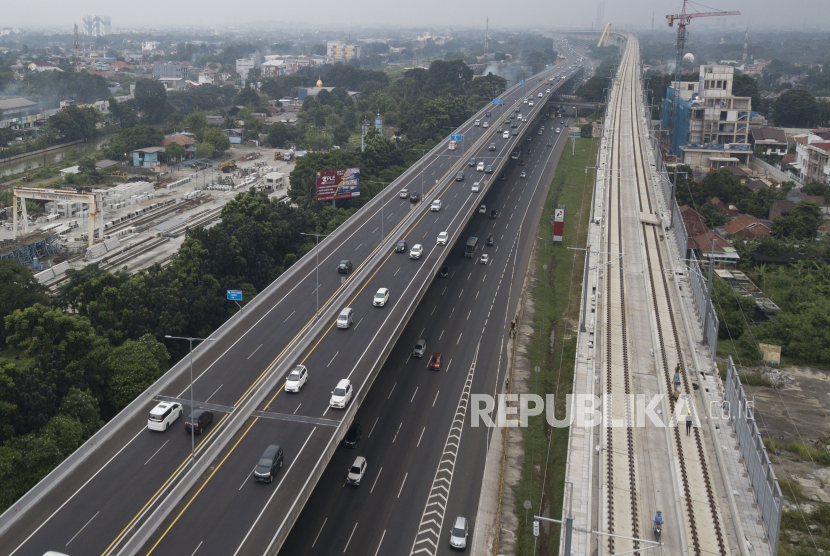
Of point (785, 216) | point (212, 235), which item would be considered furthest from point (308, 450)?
point (785, 216)

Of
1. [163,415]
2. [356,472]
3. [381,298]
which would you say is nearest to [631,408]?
[356,472]

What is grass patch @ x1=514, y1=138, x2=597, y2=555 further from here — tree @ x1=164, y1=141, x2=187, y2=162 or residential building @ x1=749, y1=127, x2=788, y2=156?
tree @ x1=164, y1=141, x2=187, y2=162

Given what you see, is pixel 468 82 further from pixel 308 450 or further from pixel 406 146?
pixel 308 450

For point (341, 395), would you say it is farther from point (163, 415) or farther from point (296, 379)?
point (163, 415)

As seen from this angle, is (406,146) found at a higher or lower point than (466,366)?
higher

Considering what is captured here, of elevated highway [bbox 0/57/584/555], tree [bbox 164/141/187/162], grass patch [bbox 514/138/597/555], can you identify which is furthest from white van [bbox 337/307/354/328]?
tree [bbox 164/141/187/162]

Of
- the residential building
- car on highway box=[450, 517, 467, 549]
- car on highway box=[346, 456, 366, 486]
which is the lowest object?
car on highway box=[450, 517, 467, 549]
